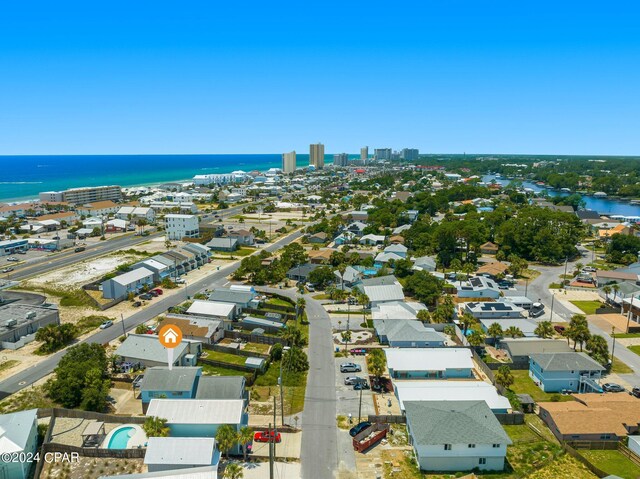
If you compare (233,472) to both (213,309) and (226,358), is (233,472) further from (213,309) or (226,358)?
(213,309)

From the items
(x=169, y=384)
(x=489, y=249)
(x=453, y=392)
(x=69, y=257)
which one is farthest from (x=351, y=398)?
(x=69, y=257)

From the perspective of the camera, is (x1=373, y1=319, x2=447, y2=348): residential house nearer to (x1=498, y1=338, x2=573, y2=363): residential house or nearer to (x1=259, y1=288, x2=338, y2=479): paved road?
(x1=259, y1=288, x2=338, y2=479): paved road

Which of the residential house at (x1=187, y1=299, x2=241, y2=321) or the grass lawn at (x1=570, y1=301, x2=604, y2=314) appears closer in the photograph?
the residential house at (x1=187, y1=299, x2=241, y2=321)

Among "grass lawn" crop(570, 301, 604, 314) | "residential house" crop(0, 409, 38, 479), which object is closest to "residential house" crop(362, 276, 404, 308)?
"grass lawn" crop(570, 301, 604, 314)

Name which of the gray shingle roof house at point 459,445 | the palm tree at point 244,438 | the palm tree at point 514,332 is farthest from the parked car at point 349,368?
the palm tree at point 514,332

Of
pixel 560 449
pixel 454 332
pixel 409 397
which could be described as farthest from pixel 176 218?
pixel 560 449

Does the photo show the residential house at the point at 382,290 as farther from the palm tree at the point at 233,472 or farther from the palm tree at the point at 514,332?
the palm tree at the point at 233,472
